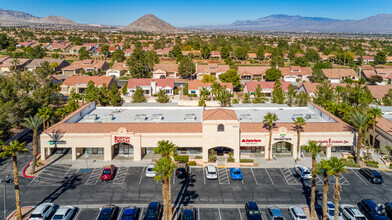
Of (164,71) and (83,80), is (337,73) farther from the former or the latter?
(83,80)

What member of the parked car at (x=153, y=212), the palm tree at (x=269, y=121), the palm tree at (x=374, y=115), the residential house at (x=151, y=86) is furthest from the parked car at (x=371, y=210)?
the residential house at (x=151, y=86)

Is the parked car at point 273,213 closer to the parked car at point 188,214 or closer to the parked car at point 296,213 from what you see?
the parked car at point 296,213

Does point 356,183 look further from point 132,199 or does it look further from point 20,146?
point 20,146

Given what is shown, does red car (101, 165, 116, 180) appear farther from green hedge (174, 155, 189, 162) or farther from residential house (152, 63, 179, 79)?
residential house (152, 63, 179, 79)

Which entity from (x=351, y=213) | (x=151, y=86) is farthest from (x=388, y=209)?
(x=151, y=86)

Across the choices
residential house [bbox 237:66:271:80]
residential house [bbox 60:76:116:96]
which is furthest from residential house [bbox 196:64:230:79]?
residential house [bbox 60:76:116:96]

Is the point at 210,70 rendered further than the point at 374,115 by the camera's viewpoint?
Yes
